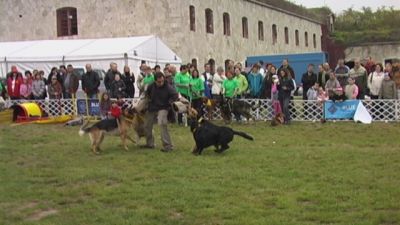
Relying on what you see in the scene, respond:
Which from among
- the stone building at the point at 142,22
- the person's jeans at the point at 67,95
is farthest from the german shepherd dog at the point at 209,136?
the stone building at the point at 142,22

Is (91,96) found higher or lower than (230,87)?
lower

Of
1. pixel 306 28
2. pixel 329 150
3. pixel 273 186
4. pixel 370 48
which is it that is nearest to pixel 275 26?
pixel 306 28

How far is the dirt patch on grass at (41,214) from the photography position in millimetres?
8133

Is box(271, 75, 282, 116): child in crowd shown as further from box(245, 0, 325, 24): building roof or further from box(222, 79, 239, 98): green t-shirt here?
box(245, 0, 325, 24): building roof

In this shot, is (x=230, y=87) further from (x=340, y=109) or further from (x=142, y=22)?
(x=142, y=22)

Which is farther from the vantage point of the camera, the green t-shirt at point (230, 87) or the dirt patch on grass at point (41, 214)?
the green t-shirt at point (230, 87)

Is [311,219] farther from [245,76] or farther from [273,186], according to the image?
[245,76]

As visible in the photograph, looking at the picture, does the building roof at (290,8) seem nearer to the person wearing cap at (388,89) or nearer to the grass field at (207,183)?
the person wearing cap at (388,89)

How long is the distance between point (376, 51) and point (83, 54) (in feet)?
123

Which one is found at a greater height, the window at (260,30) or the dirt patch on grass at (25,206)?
the window at (260,30)

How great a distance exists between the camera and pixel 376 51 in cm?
5638

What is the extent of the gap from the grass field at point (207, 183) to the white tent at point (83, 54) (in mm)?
9595

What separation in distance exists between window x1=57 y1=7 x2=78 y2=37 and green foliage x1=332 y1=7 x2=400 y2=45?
3092cm

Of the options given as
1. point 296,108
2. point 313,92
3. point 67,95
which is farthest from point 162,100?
point 67,95
